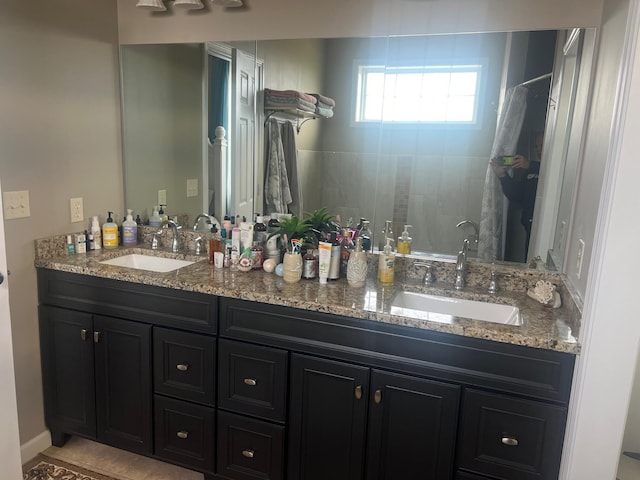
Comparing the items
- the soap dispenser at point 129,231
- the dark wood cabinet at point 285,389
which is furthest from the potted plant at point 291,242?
the soap dispenser at point 129,231

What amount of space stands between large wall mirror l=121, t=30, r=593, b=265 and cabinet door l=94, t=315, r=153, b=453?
77 cm

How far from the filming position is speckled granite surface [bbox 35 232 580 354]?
1599mm

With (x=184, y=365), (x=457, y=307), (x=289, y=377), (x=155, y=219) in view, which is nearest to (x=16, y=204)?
(x=155, y=219)

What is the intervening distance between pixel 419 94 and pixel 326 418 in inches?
56.2

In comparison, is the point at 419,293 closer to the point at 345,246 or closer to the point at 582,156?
the point at 345,246

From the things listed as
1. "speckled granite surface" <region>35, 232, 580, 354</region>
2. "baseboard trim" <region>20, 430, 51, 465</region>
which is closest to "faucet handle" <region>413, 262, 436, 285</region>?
"speckled granite surface" <region>35, 232, 580, 354</region>

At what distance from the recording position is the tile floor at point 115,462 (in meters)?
2.23

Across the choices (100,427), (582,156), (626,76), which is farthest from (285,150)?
(100,427)

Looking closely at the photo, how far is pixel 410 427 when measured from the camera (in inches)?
67.9

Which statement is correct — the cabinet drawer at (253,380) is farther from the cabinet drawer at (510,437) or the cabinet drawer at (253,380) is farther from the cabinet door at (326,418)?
the cabinet drawer at (510,437)

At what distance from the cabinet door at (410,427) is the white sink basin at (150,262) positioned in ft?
4.14

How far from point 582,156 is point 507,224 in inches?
15.6

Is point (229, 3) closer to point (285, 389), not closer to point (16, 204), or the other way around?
point (16, 204)

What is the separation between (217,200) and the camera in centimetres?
255
